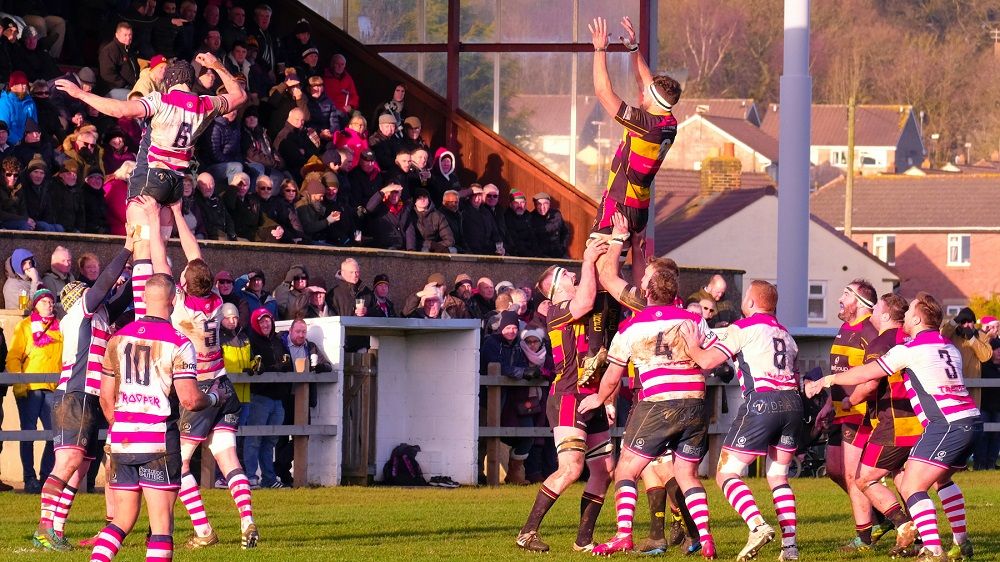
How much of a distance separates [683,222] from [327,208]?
4214cm

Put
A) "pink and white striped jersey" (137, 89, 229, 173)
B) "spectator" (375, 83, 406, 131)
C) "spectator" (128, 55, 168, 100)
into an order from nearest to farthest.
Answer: "pink and white striped jersey" (137, 89, 229, 173) < "spectator" (128, 55, 168, 100) < "spectator" (375, 83, 406, 131)

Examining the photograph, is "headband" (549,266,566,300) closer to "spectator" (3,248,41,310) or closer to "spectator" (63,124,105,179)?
"spectator" (3,248,41,310)

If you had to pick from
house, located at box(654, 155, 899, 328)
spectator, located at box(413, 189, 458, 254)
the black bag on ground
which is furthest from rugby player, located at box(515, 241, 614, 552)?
house, located at box(654, 155, 899, 328)

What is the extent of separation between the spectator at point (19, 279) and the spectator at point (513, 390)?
4.93 metres

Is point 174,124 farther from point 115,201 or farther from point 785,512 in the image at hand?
point 115,201

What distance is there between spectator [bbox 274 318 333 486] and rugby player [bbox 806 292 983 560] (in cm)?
722

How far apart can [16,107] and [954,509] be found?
464 inches

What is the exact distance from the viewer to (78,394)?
12719mm

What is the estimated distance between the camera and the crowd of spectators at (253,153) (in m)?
19.8

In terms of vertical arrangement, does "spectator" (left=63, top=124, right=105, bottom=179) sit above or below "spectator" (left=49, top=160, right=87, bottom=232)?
above

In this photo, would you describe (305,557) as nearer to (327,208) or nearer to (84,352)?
(84,352)

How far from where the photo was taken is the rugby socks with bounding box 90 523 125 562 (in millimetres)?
9766

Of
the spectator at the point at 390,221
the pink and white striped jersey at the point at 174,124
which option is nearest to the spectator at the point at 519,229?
the spectator at the point at 390,221

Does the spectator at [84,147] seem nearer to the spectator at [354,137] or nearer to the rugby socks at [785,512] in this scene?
the spectator at [354,137]
